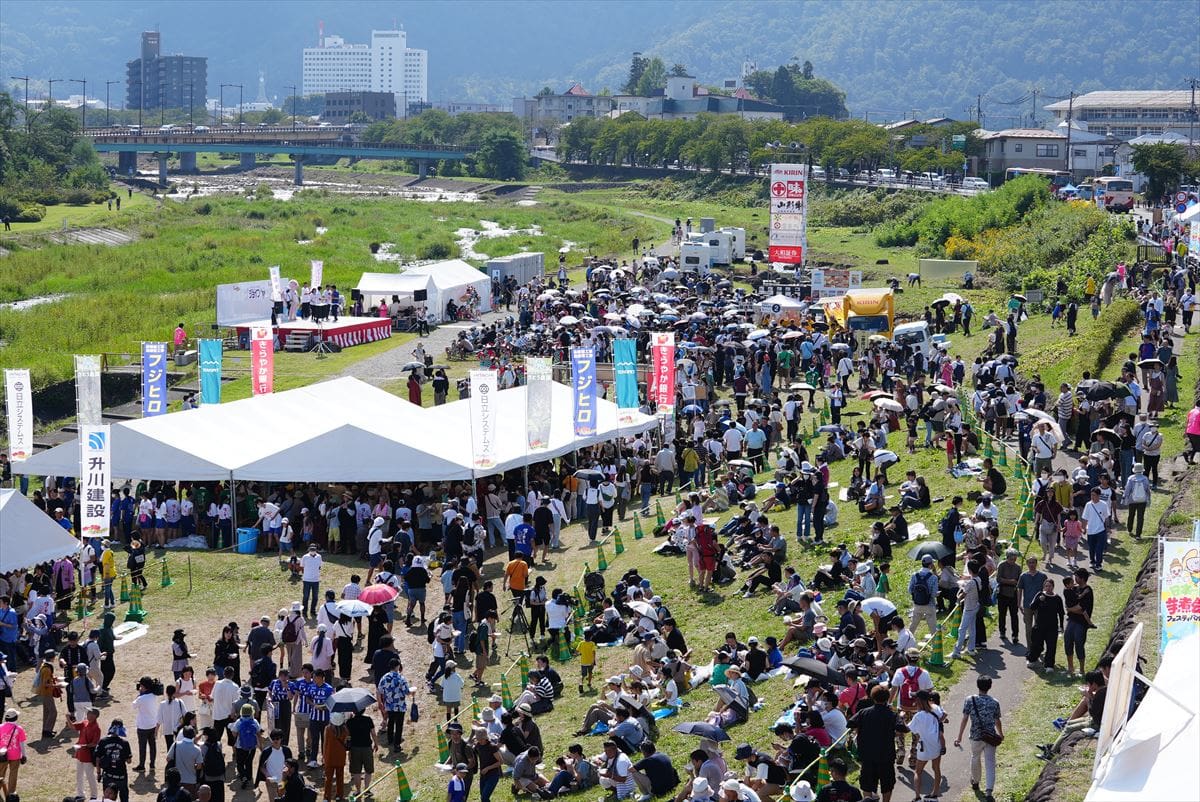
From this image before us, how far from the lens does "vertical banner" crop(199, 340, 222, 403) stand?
96.2ft

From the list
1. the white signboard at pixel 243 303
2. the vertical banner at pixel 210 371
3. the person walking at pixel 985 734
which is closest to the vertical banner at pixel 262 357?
the vertical banner at pixel 210 371

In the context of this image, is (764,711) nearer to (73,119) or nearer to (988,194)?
(988,194)

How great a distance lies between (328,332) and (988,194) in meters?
36.8

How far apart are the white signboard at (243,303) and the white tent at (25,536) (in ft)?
81.8

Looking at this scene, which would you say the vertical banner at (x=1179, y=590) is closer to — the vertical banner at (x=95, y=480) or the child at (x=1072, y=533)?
the child at (x=1072, y=533)

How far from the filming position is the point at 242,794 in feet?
48.6

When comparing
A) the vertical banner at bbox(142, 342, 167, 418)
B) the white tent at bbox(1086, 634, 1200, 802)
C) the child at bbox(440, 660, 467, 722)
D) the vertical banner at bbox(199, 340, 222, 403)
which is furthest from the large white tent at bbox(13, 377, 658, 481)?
the white tent at bbox(1086, 634, 1200, 802)

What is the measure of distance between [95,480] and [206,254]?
47.8 meters

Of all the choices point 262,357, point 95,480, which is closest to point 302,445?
point 95,480

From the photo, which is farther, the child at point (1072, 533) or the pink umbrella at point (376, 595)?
the child at point (1072, 533)

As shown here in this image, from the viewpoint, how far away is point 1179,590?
12414 mm

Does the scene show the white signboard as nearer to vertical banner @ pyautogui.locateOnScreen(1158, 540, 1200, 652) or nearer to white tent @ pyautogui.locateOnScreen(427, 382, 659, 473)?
white tent @ pyautogui.locateOnScreen(427, 382, 659, 473)

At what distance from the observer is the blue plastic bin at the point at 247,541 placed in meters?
23.2

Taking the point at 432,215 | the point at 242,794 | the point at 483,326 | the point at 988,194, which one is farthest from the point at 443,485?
the point at 432,215
